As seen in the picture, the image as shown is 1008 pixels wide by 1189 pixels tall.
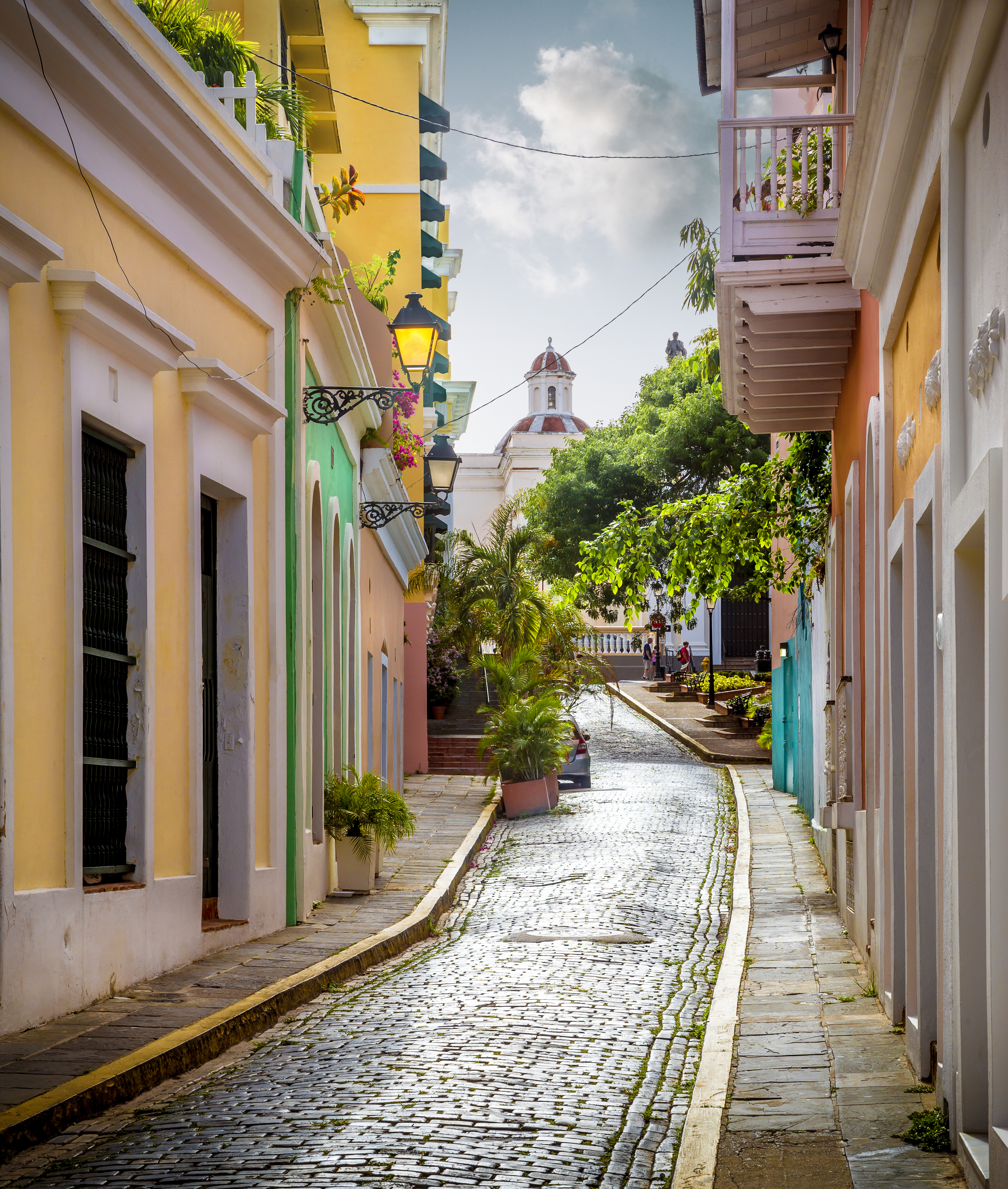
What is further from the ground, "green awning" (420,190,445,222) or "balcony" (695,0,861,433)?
"green awning" (420,190,445,222)

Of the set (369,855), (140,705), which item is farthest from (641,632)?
(140,705)

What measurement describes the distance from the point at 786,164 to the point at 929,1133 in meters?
7.74

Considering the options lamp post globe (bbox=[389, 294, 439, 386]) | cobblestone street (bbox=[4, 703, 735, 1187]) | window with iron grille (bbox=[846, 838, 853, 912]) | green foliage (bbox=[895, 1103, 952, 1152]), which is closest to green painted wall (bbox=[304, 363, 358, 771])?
lamp post globe (bbox=[389, 294, 439, 386])

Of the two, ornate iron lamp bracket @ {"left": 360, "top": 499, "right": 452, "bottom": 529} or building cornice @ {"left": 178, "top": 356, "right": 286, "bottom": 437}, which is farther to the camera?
ornate iron lamp bracket @ {"left": 360, "top": 499, "right": 452, "bottom": 529}

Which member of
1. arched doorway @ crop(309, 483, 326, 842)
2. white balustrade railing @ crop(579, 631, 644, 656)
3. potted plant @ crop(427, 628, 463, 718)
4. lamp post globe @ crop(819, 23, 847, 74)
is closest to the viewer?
lamp post globe @ crop(819, 23, 847, 74)

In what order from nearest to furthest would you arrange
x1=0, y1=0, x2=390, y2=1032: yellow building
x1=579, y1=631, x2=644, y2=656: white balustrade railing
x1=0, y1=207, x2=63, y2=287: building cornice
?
x1=0, y1=207, x2=63, y2=287: building cornice < x1=0, y1=0, x2=390, y2=1032: yellow building < x1=579, y1=631, x2=644, y2=656: white balustrade railing

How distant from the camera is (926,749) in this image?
21.0 feet

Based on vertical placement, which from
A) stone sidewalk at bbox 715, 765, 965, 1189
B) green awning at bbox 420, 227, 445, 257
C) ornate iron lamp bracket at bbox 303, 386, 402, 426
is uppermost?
green awning at bbox 420, 227, 445, 257

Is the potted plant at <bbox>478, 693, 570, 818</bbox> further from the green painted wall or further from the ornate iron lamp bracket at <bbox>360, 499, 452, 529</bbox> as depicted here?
the green painted wall

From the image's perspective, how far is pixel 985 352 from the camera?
4.73 metres

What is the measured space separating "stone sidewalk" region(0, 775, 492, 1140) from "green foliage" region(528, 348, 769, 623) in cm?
2658

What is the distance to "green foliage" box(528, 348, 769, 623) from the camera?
40.8m

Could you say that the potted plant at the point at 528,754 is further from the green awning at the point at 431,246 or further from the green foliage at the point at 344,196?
the green awning at the point at 431,246

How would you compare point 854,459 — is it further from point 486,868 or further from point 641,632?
point 641,632
